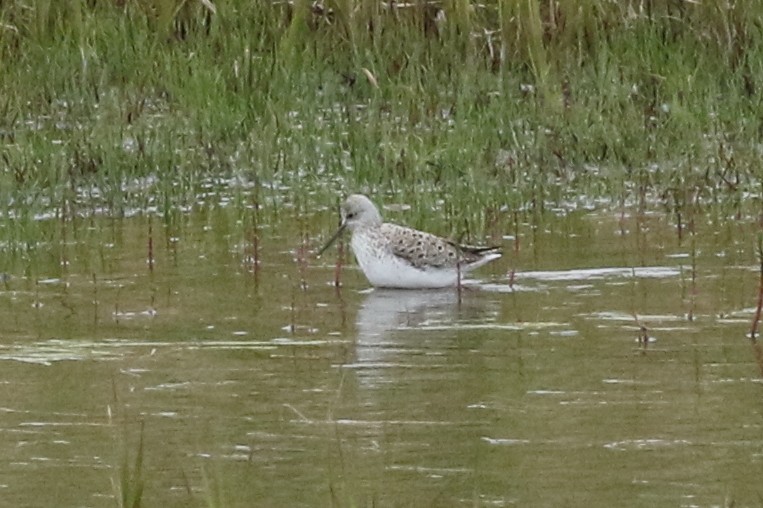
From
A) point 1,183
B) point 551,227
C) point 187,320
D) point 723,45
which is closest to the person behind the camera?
point 187,320

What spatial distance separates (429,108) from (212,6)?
178 centimetres

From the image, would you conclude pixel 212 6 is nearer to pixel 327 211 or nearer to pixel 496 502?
pixel 327 211

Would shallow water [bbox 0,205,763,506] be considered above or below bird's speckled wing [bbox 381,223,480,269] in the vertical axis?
below

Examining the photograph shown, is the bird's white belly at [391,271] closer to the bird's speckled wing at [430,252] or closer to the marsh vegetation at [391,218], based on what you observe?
the bird's speckled wing at [430,252]

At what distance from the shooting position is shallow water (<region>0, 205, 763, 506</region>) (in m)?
5.77

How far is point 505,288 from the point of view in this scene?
8.73 metres

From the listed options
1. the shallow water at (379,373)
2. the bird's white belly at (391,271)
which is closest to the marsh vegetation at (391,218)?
the shallow water at (379,373)

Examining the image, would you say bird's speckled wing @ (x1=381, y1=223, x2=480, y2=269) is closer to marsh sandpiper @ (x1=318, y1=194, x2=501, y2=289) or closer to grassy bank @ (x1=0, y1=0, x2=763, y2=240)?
marsh sandpiper @ (x1=318, y1=194, x2=501, y2=289)

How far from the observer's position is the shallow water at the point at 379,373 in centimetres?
577

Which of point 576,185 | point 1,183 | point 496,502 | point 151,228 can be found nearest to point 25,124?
point 1,183

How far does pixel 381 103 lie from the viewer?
12281 mm

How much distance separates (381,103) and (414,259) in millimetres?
3341

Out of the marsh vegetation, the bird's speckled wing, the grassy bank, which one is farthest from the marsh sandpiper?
the grassy bank

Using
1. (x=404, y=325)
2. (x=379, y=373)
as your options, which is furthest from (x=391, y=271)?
(x=379, y=373)
